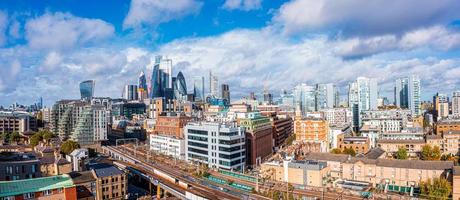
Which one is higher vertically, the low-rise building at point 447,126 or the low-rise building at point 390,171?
the low-rise building at point 447,126

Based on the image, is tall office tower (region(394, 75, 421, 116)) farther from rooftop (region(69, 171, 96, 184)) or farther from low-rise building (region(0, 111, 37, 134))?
low-rise building (region(0, 111, 37, 134))

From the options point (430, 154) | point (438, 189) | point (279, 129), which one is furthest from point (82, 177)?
point (279, 129)

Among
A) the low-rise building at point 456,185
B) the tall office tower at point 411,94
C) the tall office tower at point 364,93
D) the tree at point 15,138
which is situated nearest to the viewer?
the low-rise building at point 456,185

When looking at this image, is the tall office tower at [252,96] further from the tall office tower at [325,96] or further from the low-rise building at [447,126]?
the low-rise building at [447,126]

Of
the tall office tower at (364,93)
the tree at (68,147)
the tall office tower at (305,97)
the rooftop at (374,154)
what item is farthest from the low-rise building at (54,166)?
the tall office tower at (305,97)

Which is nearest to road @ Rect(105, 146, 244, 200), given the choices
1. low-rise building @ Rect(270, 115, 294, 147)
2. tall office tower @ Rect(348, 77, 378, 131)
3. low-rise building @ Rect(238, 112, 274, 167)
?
low-rise building @ Rect(238, 112, 274, 167)
